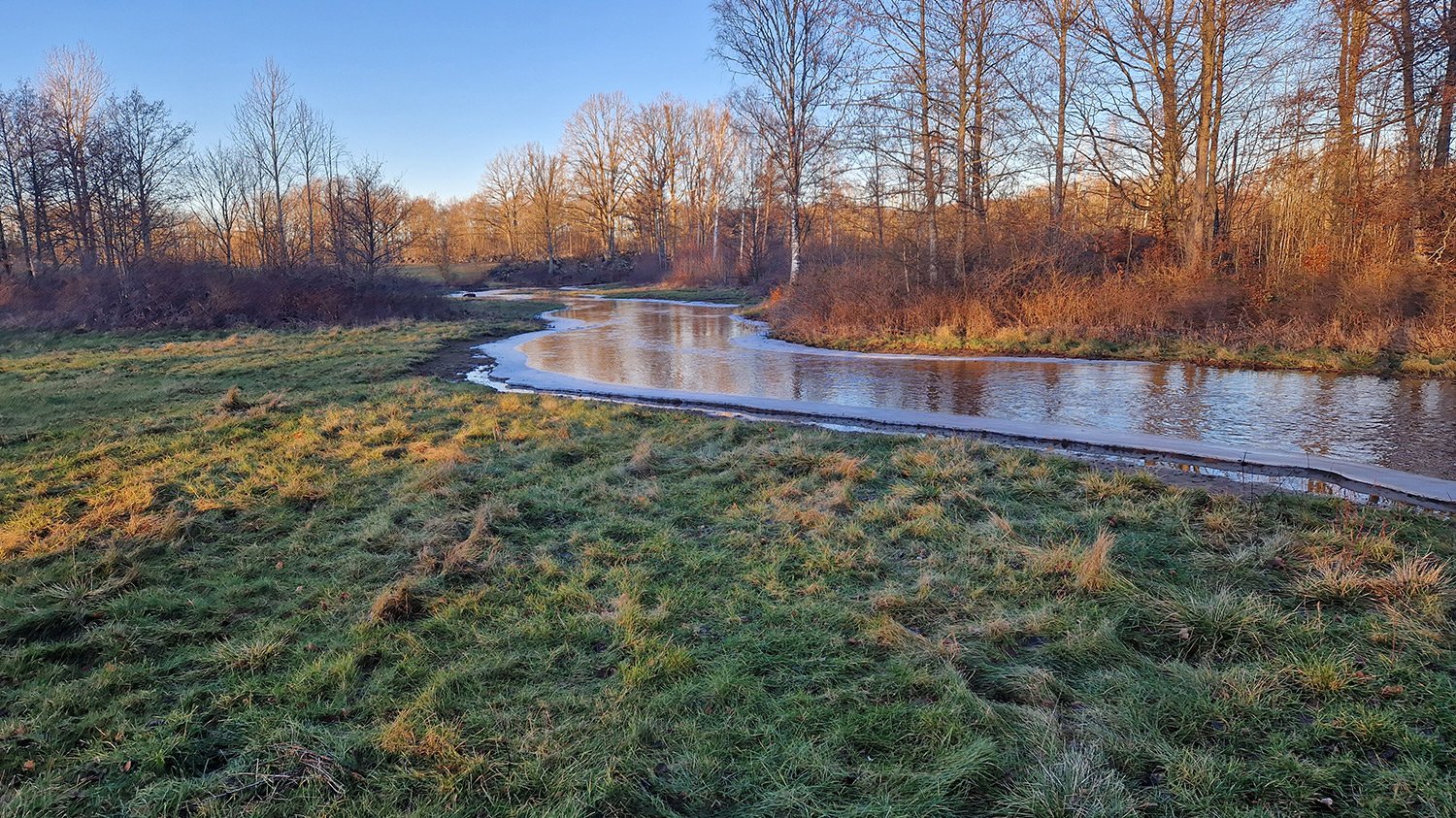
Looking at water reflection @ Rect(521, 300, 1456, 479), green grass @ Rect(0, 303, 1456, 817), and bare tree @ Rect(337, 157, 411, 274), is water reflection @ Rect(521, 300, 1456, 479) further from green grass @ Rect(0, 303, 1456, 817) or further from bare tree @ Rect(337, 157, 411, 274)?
bare tree @ Rect(337, 157, 411, 274)

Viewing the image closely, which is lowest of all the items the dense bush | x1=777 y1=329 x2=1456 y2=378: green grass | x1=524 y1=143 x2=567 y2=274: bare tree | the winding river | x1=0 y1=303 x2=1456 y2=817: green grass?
x1=0 y1=303 x2=1456 y2=817: green grass

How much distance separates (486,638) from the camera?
3.50m

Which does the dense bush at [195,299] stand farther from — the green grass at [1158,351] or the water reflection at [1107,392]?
the green grass at [1158,351]

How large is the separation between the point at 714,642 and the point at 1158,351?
1235cm

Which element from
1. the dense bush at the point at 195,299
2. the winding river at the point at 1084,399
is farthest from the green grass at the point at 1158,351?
the dense bush at the point at 195,299

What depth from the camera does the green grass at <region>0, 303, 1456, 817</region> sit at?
2.47 m

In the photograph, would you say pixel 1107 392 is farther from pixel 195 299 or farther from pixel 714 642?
pixel 195 299

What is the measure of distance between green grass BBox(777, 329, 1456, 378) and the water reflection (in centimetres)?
59

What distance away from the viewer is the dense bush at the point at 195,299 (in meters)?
21.2

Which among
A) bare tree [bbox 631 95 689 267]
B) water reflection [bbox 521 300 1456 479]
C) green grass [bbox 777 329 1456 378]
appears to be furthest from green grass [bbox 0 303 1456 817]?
bare tree [bbox 631 95 689 267]

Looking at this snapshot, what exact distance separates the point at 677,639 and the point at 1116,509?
344 cm

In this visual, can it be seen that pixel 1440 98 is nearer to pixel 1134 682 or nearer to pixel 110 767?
pixel 1134 682

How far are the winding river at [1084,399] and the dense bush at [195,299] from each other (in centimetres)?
1183

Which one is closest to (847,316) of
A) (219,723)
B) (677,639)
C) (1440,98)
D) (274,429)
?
(1440,98)
